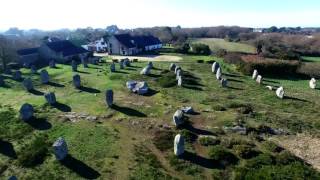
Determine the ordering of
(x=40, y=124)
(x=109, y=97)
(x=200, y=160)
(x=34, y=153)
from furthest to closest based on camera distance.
Answer: (x=109, y=97) < (x=40, y=124) < (x=34, y=153) < (x=200, y=160)

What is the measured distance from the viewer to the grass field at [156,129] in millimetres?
28375

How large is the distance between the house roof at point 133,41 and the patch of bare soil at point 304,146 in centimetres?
6609

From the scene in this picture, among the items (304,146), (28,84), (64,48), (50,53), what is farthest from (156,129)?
(64,48)

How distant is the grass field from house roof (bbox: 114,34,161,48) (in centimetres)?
3956

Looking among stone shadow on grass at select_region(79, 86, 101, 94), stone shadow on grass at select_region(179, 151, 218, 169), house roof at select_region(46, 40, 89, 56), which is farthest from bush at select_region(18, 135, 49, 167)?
house roof at select_region(46, 40, 89, 56)

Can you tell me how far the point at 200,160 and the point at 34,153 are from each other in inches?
597

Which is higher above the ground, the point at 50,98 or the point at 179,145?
the point at 50,98

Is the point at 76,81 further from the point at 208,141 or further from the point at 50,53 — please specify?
the point at 50,53

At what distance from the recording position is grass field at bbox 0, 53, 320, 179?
28375mm

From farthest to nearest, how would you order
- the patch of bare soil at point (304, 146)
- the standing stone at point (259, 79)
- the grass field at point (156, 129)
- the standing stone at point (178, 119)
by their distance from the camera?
the standing stone at point (259, 79), the standing stone at point (178, 119), the patch of bare soil at point (304, 146), the grass field at point (156, 129)

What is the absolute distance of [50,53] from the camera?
83.5m

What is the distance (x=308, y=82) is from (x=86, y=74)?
3988 centimetres

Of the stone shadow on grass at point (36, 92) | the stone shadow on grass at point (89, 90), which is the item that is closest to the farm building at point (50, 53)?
the stone shadow on grass at point (36, 92)

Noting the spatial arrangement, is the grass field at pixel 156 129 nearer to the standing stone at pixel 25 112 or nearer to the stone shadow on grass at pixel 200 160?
the stone shadow on grass at pixel 200 160
